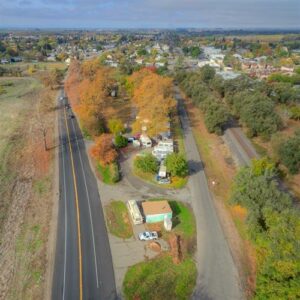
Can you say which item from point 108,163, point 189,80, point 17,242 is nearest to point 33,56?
point 189,80

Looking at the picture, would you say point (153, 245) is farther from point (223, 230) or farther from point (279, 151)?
point (279, 151)

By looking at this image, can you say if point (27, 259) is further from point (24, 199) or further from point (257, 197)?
point (257, 197)

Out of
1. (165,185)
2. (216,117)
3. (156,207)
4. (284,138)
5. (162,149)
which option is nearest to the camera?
(156,207)

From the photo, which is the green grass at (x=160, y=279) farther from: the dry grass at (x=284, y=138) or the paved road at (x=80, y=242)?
the dry grass at (x=284, y=138)

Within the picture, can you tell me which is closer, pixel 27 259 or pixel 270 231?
pixel 270 231

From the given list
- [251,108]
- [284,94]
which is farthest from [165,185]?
[284,94]

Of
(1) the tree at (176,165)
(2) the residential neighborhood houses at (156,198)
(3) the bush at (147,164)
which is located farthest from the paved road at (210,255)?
(3) the bush at (147,164)
